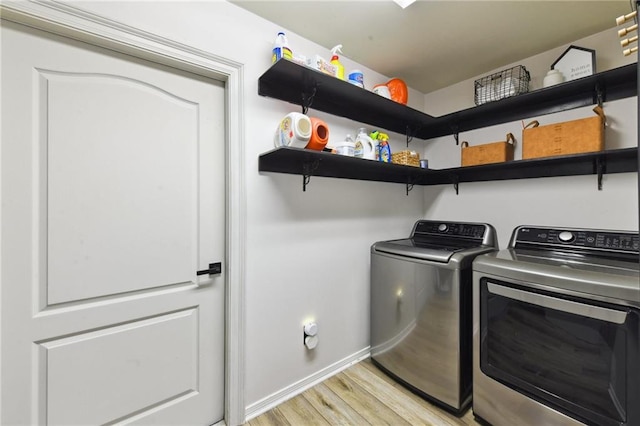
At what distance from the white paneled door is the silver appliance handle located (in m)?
1.52

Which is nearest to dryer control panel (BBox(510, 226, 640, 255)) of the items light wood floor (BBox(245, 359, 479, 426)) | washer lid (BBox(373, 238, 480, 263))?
washer lid (BBox(373, 238, 480, 263))

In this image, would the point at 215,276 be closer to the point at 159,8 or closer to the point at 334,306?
the point at 334,306

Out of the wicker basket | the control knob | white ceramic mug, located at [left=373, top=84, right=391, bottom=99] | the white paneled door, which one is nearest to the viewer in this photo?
the white paneled door

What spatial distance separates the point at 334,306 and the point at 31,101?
1.86 metres

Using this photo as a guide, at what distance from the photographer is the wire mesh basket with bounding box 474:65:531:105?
1.79 metres

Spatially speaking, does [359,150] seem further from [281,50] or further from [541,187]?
[541,187]

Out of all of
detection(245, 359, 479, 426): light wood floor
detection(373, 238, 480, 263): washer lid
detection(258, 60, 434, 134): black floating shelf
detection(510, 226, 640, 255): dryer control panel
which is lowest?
detection(245, 359, 479, 426): light wood floor

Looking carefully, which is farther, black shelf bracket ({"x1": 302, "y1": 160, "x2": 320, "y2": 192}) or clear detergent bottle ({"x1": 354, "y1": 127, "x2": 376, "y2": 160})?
clear detergent bottle ({"x1": 354, "y1": 127, "x2": 376, "y2": 160})

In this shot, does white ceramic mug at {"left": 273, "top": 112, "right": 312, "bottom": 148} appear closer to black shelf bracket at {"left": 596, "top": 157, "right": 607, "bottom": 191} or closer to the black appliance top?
the black appliance top

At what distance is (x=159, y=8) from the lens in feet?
3.90

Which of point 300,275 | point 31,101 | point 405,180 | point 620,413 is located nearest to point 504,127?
point 405,180

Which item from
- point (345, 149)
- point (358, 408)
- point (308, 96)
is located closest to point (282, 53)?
point (308, 96)

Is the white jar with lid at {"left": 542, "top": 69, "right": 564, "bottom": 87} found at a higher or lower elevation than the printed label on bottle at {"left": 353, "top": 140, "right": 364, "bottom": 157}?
higher

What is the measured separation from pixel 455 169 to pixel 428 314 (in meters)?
1.14
